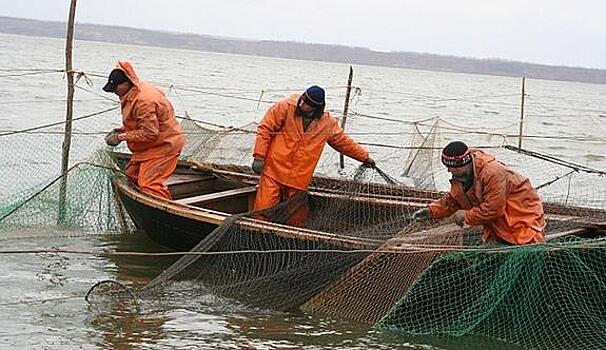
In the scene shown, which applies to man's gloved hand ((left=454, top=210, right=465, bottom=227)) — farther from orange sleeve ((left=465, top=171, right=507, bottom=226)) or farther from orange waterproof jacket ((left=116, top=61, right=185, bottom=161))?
orange waterproof jacket ((left=116, top=61, right=185, bottom=161))

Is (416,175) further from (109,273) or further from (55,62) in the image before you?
(55,62)

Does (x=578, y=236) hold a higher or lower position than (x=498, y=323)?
higher

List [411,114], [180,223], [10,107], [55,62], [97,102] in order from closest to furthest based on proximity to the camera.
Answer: [180,223] < [10,107] < [97,102] < [411,114] < [55,62]

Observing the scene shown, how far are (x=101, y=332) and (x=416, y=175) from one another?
330 inches

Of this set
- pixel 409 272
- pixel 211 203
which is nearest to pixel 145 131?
pixel 211 203

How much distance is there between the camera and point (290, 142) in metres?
8.87

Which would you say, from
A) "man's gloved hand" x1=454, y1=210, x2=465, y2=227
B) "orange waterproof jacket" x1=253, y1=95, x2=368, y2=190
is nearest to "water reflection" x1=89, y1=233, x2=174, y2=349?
"orange waterproof jacket" x1=253, y1=95, x2=368, y2=190

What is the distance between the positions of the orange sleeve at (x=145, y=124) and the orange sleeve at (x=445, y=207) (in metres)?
3.15

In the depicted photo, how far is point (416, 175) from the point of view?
14836 millimetres

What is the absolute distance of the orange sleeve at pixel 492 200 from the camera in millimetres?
6926

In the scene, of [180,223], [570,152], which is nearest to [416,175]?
[180,223]

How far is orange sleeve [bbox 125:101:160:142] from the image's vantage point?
9.06m

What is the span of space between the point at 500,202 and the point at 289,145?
2.58m

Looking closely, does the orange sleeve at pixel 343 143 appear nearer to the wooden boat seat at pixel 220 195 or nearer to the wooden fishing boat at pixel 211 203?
the wooden fishing boat at pixel 211 203
